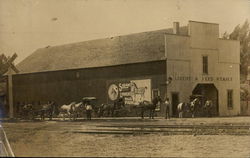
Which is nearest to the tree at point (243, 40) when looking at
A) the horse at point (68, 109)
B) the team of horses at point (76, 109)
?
the team of horses at point (76, 109)

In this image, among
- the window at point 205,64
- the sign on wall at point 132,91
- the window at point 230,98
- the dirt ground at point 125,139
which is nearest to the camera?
the dirt ground at point 125,139

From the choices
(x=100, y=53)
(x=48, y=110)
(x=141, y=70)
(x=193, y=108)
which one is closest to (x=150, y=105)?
(x=141, y=70)

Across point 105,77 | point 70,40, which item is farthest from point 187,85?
point 70,40

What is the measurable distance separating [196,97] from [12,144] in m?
1.58

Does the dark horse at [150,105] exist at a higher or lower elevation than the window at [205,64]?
lower

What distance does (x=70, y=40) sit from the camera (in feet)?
10.1

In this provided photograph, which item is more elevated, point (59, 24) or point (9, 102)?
point (59, 24)

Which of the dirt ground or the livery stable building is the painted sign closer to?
the livery stable building

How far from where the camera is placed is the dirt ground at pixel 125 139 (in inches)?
114

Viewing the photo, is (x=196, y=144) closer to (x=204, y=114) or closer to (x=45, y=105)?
(x=204, y=114)

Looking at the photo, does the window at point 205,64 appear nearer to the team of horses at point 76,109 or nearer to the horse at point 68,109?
the team of horses at point 76,109

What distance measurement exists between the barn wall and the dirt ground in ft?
0.64

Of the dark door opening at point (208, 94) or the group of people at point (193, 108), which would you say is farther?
the dark door opening at point (208, 94)

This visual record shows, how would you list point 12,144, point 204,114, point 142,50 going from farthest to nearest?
point 204,114, point 142,50, point 12,144
